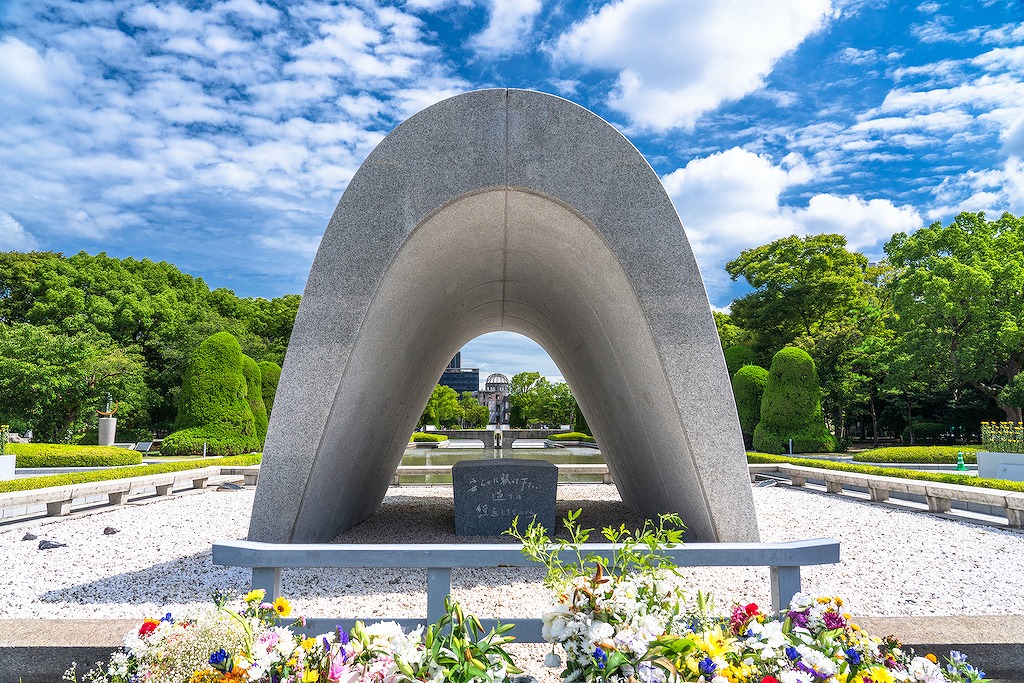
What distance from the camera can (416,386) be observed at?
8.53m

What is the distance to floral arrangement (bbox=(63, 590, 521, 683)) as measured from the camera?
6.36 feet

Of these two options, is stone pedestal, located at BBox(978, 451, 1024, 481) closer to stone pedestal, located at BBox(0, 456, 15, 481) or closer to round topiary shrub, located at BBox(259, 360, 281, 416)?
stone pedestal, located at BBox(0, 456, 15, 481)

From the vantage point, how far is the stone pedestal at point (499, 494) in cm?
748

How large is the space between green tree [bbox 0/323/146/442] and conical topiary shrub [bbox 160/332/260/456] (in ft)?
22.9

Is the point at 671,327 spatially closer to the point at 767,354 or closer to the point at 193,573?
the point at 193,573

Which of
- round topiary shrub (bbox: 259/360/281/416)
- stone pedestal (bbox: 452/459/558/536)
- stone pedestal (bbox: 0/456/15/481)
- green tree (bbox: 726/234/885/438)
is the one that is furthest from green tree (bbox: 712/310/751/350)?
stone pedestal (bbox: 0/456/15/481)

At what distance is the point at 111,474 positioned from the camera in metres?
11.8

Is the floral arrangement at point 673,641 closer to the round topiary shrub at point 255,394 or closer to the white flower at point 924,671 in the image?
the white flower at point 924,671

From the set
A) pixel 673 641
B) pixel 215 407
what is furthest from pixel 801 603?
pixel 215 407

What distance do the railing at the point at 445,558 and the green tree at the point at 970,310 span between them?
23.7 meters

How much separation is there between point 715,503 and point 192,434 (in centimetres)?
1841

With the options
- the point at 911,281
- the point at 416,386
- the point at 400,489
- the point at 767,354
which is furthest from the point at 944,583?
the point at 767,354

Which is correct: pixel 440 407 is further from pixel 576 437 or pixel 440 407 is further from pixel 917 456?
pixel 917 456

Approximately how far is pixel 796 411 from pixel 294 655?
22.9 metres
